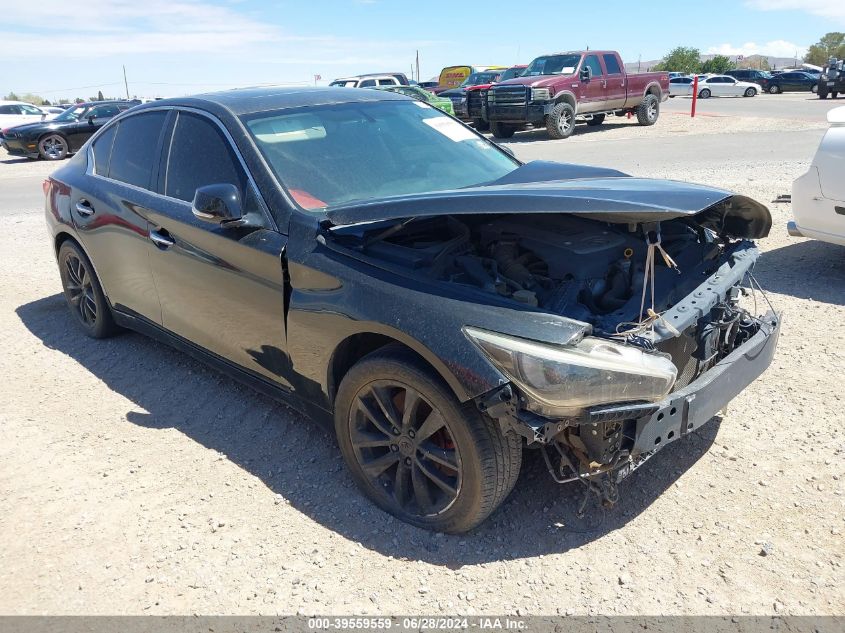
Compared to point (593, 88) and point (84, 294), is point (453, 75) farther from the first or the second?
point (84, 294)

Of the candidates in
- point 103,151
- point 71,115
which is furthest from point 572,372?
point 71,115

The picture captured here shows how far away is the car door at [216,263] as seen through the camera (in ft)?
11.1

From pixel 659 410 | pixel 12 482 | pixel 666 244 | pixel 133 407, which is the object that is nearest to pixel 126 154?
pixel 133 407

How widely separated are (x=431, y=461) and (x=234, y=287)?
140 centimetres

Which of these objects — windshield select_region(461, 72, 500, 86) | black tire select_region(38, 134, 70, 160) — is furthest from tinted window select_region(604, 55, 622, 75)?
black tire select_region(38, 134, 70, 160)

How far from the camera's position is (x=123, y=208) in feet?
14.3

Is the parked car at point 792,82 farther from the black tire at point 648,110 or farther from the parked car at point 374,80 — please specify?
the parked car at point 374,80

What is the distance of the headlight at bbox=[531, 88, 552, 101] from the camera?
17.7m

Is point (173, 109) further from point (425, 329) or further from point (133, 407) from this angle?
point (425, 329)

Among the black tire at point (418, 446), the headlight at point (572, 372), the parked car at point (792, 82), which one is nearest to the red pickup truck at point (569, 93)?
the black tire at point (418, 446)

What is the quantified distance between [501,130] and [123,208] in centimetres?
1667

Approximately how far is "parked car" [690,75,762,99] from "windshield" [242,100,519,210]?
148ft

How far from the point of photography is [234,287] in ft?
11.6

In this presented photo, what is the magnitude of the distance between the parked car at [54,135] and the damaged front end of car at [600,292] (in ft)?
60.8
